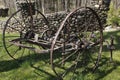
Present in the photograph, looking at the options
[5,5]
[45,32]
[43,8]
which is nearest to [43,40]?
[45,32]

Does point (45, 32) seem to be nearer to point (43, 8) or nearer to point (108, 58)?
point (108, 58)

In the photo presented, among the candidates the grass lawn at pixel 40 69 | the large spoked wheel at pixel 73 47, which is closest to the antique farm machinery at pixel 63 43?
the large spoked wheel at pixel 73 47

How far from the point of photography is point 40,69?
654 centimetres

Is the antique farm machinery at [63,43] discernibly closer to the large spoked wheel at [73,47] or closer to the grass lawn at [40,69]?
the large spoked wheel at [73,47]

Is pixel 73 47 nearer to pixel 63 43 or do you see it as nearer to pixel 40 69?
pixel 63 43

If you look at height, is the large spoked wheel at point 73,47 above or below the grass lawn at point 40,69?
above

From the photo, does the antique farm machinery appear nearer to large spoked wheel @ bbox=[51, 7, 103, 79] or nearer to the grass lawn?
large spoked wheel @ bbox=[51, 7, 103, 79]

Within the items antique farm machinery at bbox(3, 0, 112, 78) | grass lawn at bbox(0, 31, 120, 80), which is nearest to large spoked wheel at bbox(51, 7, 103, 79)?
antique farm machinery at bbox(3, 0, 112, 78)

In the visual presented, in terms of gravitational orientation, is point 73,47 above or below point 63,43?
below

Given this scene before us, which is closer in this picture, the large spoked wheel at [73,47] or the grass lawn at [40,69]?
the large spoked wheel at [73,47]

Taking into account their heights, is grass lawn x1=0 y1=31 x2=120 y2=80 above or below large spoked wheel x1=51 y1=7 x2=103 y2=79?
below

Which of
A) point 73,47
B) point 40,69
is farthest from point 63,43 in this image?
point 40,69

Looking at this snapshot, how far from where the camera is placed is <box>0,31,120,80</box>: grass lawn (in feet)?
19.8

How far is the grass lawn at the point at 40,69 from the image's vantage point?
603 cm
